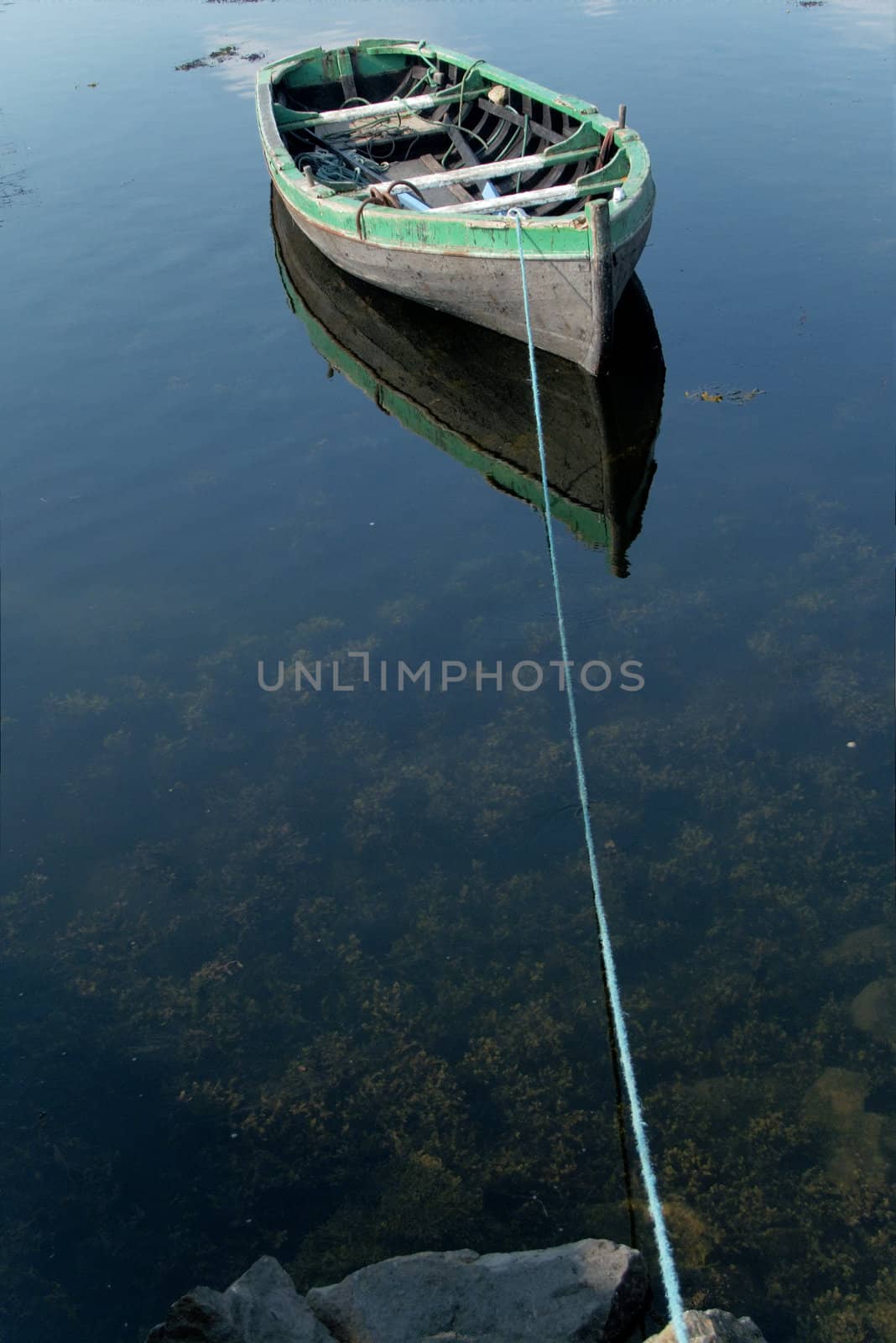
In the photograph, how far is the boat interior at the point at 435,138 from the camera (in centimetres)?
995

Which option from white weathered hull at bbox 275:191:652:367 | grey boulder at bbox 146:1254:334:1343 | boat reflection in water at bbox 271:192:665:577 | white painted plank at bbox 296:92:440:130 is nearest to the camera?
grey boulder at bbox 146:1254:334:1343

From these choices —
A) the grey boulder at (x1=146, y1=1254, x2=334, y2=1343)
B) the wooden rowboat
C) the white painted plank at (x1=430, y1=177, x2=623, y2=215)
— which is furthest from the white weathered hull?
the grey boulder at (x1=146, y1=1254, x2=334, y2=1343)

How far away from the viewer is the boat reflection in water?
7711 mm

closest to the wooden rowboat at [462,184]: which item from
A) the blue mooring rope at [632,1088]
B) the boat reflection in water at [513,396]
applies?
the boat reflection in water at [513,396]

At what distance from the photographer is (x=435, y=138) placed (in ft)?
41.4

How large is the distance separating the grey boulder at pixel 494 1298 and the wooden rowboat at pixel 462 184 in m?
6.56

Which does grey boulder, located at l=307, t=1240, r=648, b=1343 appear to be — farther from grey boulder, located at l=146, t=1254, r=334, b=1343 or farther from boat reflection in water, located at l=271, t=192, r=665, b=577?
boat reflection in water, located at l=271, t=192, r=665, b=577

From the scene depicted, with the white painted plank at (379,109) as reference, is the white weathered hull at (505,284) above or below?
below

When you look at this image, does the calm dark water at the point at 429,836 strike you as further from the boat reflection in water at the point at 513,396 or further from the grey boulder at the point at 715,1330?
the grey boulder at the point at 715,1330

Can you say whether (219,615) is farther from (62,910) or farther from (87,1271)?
(87,1271)

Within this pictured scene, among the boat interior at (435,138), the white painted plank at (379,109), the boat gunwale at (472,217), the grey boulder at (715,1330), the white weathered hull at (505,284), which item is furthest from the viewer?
the white painted plank at (379,109)

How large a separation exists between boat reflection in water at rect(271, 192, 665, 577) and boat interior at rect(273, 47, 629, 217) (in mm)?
1052

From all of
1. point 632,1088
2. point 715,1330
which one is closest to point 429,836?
point 632,1088

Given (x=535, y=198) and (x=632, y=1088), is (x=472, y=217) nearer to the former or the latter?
(x=535, y=198)
